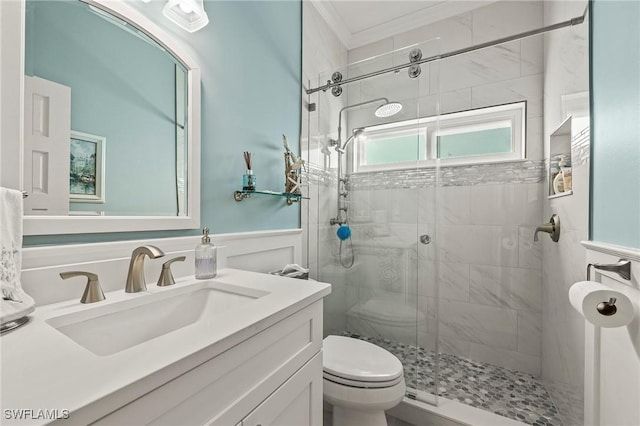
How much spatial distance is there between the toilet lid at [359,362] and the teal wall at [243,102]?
0.75m

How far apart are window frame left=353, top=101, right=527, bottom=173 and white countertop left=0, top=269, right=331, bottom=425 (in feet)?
4.61

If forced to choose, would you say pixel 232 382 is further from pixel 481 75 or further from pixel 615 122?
pixel 481 75

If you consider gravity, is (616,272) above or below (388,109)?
below

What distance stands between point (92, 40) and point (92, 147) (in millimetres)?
341

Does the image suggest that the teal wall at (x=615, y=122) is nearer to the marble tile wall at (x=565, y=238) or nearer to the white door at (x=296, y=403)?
the marble tile wall at (x=565, y=238)

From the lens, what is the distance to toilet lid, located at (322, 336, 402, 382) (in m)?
1.20

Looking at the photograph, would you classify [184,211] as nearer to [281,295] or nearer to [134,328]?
[134,328]

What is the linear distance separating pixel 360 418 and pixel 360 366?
0.22 m

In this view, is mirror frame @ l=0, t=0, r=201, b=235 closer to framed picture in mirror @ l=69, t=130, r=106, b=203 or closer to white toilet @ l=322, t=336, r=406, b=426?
framed picture in mirror @ l=69, t=130, r=106, b=203

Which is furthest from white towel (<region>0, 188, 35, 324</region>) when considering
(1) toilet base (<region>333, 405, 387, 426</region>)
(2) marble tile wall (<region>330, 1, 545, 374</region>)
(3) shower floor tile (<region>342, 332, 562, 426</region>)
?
(3) shower floor tile (<region>342, 332, 562, 426</region>)

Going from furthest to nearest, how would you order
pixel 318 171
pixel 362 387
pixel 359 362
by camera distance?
pixel 318 171, pixel 359 362, pixel 362 387

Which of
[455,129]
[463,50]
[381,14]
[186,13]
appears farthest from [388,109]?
[186,13]

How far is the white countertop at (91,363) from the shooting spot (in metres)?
0.36

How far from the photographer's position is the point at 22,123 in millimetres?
711
